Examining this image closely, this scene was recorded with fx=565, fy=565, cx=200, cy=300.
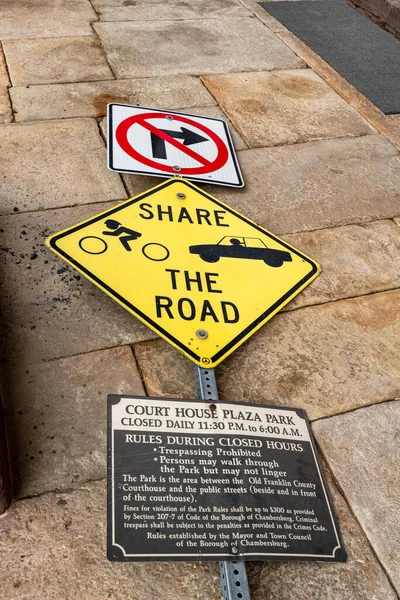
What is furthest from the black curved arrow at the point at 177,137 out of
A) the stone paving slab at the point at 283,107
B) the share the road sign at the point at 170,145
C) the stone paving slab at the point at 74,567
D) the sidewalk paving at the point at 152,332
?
the stone paving slab at the point at 74,567

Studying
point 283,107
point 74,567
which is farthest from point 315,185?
point 74,567

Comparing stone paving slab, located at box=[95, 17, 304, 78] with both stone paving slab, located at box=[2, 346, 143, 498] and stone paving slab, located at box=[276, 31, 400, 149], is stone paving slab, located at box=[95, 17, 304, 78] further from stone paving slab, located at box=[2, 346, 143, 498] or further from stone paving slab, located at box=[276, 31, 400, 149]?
stone paving slab, located at box=[2, 346, 143, 498]

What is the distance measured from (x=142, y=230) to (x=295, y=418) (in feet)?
4.42

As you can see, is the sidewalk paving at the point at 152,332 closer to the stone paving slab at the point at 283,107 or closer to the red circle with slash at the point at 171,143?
the stone paving slab at the point at 283,107

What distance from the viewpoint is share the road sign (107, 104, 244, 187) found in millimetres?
3699

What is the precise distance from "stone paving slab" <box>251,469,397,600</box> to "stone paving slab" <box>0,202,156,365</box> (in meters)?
1.24

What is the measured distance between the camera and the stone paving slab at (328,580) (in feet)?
6.67

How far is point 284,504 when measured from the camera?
218 centimetres

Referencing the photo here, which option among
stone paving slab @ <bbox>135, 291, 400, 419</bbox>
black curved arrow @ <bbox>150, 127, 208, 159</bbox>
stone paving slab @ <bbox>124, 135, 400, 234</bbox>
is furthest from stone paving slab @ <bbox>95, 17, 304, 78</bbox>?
stone paving slab @ <bbox>135, 291, 400, 419</bbox>

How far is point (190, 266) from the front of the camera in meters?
3.01

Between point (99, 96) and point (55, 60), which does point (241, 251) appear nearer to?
point (99, 96)

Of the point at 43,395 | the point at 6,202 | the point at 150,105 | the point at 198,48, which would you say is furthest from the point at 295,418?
the point at 198,48

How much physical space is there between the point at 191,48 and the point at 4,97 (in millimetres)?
2013

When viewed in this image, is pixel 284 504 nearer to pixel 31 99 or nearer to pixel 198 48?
pixel 31 99
